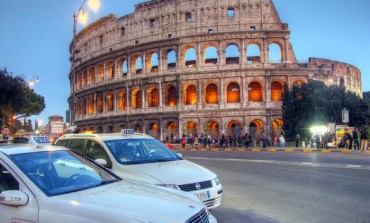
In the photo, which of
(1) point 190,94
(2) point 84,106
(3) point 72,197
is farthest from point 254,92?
(3) point 72,197

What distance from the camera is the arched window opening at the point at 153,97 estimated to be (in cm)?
4297

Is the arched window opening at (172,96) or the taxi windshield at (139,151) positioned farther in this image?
the arched window opening at (172,96)

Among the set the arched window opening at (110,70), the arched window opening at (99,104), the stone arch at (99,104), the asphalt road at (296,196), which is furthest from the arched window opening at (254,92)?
the asphalt road at (296,196)

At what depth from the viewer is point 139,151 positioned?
668 cm

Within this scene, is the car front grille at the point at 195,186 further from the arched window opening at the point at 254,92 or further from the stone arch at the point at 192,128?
the arched window opening at the point at 254,92

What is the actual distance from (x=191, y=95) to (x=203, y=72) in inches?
130

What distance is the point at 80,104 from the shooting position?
53562 mm

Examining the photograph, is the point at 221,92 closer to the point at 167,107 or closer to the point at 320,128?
the point at 167,107

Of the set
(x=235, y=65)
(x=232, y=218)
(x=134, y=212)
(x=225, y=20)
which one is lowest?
(x=232, y=218)

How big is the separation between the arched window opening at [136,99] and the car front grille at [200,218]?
40880mm

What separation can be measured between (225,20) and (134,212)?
131 ft

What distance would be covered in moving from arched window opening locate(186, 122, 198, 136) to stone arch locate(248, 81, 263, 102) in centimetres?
689

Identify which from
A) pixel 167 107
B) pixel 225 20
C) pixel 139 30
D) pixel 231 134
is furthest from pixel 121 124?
pixel 225 20

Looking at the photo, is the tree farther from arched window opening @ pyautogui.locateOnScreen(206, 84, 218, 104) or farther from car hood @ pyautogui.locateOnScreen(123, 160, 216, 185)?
car hood @ pyautogui.locateOnScreen(123, 160, 216, 185)
